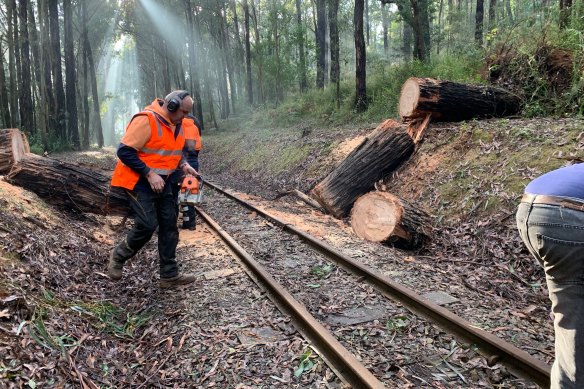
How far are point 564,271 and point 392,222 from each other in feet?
14.2

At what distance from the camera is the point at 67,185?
23.8 feet

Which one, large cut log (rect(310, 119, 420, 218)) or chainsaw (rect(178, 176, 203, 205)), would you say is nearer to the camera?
chainsaw (rect(178, 176, 203, 205))

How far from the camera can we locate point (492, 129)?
754cm

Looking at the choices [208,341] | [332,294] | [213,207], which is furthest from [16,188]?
[332,294]

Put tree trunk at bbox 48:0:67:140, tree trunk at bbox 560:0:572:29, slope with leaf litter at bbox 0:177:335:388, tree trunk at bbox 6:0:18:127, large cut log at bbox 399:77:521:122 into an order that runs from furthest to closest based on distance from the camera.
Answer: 1. tree trunk at bbox 48:0:67:140
2. tree trunk at bbox 6:0:18:127
3. tree trunk at bbox 560:0:572:29
4. large cut log at bbox 399:77:521:122
5. slope with leaf litter at bbox 0:177:335:388

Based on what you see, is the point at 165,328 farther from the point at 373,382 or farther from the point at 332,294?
the point at 373,382

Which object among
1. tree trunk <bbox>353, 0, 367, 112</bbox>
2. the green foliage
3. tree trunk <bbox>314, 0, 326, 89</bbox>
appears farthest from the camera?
tree trunk <bbox>314, 0, 326, 89</bbox>

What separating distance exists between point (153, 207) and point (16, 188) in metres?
3.46

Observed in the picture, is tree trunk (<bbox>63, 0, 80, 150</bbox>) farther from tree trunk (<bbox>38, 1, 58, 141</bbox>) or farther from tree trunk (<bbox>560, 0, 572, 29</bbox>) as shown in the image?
tree trunk (<bbox>560, 0, 572, 29</bbox>)

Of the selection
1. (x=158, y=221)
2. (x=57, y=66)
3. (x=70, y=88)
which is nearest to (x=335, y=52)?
(x=57, y=66)

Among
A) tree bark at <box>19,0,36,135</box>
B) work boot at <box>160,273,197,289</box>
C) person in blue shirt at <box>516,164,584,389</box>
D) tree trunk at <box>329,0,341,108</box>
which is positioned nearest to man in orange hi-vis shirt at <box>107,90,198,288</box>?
work boot at <box>160,273,197,289</box>

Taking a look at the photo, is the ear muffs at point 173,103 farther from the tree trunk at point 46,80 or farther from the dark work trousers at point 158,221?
the tree trunk at point 46,80

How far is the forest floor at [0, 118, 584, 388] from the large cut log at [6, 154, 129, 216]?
252 mm

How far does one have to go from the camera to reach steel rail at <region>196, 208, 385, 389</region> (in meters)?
3.00
